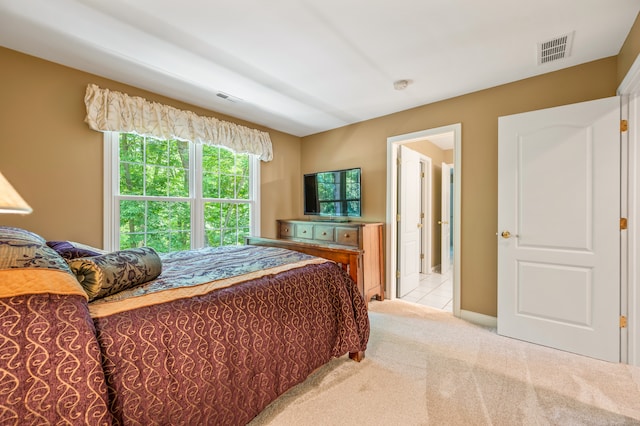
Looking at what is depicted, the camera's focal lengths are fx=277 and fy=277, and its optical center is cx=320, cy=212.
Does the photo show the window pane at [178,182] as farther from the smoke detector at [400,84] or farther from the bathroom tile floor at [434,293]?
the bathroom tile floor at [434,293]

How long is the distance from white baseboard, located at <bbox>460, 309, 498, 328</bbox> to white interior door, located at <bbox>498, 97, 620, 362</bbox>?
0.64ft

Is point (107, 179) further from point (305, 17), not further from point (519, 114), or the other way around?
→ point (519, 114)

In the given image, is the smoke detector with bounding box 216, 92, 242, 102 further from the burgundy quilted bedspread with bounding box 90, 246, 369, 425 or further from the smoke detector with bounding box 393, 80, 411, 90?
the burgundy quilted bedspread with bounding box 90, 246, 369, 425

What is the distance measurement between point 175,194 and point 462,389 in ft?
10.5

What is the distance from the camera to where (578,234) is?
224 cm

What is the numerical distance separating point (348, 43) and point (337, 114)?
1.49 metres

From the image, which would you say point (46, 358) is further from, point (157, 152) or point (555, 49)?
point (555, 49)

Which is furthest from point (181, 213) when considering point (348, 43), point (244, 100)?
point (348, 43)

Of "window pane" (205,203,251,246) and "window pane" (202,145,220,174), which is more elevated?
"window pane" (202,145,220,174)

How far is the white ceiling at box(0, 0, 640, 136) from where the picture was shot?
1730 mm

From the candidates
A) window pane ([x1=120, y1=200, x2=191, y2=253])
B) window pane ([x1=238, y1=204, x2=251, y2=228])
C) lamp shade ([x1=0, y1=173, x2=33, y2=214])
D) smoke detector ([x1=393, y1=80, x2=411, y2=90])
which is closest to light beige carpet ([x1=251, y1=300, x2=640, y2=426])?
lamp shade ([x1=0, y1=173, x2=33, y2=214])

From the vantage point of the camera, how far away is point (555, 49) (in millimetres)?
2158

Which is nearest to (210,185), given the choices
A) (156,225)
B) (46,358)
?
(156,225)

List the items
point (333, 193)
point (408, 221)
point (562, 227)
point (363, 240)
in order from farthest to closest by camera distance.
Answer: point (333, 193) → point (408, 221) → point (363, 240) → point (562, 227)
